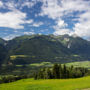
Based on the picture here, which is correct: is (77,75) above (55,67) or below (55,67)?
below

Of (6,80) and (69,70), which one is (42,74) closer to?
(69,70)

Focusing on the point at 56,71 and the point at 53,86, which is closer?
the point at 53,86

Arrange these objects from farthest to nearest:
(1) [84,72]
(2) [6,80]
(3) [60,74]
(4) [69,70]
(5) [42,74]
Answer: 1. (2) [6,80]
2. (1) [84,72]
3. (5) [42,74]
4. (4) [69,70]
5. (3) [60,74]

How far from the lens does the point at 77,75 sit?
12775cm

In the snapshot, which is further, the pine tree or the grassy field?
the pine tree

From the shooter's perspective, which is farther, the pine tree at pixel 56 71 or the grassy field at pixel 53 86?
the pine tree at pixel 56 71

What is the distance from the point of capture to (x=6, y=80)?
189 meters

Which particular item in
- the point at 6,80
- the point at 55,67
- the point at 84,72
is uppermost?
the point at 55,67

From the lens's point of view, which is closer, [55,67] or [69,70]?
[55,67]

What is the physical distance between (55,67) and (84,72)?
6585cm

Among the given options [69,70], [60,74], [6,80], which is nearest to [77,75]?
[69,70]

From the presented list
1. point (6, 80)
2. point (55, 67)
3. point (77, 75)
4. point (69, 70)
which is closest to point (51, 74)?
point (55, 67)

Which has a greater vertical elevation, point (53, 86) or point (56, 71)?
point (53, 86)

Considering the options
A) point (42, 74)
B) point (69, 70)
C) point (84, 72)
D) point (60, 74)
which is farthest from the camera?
point (84, 72)
